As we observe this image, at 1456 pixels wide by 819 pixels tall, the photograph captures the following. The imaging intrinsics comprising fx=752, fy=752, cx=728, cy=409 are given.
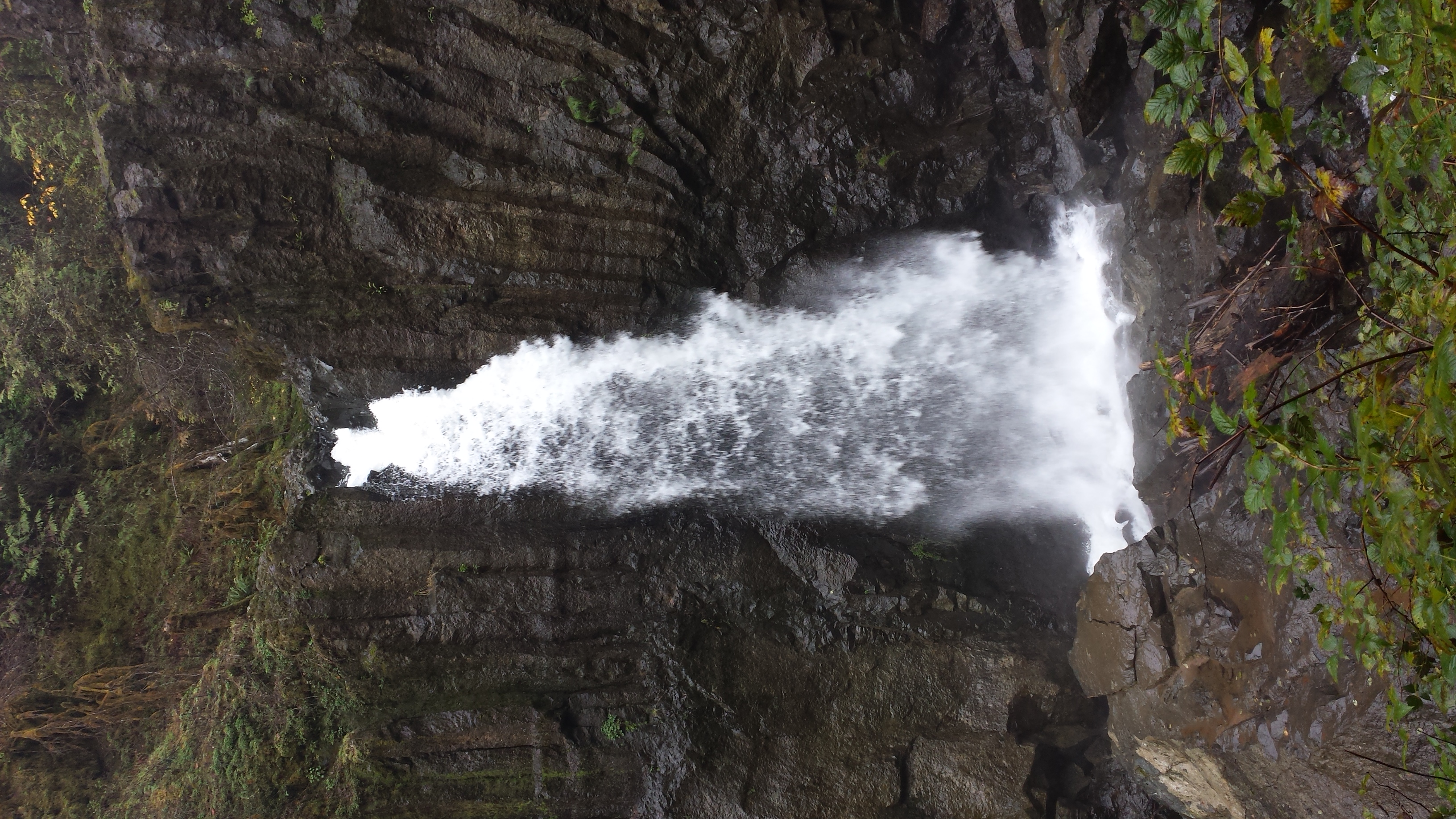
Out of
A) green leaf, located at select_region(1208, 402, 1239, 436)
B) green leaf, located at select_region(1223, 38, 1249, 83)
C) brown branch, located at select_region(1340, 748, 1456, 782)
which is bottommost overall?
brown branch, located at select_region(1340, 748, 1456, 782)

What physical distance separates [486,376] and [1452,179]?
263 inches

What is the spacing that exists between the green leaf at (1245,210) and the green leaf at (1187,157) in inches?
8.0

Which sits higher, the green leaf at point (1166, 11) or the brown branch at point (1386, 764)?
the green leaf at point (1166, 11)

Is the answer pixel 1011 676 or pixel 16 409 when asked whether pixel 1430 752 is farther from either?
pixel 16 409

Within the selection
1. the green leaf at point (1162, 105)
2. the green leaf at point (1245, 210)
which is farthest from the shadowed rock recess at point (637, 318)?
the green leaf at point (1162, 105)

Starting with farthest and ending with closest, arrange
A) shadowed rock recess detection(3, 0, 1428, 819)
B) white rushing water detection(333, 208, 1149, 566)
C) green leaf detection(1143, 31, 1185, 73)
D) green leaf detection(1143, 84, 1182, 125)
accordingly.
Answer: white rushing water detection(333, 208, 1149, 566) → shadowed rock recess detection(3, 0, 1428, 819) → green leaf detection(1143, 84, 1182, 125) → green leaf detection(1143, 31, 1185, 73)

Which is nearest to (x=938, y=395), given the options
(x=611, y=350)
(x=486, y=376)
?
(x=611, y=350)

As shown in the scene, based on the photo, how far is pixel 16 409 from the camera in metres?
9.09

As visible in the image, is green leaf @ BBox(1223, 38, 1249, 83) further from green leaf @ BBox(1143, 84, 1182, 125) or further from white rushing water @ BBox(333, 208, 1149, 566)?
white rushing water @ BBox(333, 208, 1149, 566)

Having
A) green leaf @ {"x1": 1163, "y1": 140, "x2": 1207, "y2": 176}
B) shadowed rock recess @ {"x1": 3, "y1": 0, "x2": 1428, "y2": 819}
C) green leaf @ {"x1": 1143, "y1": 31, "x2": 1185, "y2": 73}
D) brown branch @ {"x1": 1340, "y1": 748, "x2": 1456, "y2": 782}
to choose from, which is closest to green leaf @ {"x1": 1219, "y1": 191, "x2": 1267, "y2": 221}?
green leaf @ {"x1": 1163, "y1": 140, "x2": 1207, "y2": 176}

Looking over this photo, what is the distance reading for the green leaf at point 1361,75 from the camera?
2975 millimetres

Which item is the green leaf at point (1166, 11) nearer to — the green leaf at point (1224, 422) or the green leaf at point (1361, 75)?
the green leaf at point (1361, 75)

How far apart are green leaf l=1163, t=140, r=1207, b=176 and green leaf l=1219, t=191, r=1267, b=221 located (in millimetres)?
203

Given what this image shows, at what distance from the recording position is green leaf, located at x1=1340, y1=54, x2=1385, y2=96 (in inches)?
117
